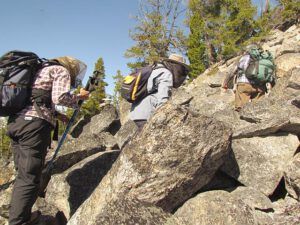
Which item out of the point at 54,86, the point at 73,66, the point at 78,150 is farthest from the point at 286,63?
the point at 54,86

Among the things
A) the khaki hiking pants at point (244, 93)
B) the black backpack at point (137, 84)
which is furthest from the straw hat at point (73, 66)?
the khaki hiking pants at point (244, 93)

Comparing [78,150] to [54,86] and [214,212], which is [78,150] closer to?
[54,86]

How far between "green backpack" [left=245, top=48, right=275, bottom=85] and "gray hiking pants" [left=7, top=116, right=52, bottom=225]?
727 centimetres

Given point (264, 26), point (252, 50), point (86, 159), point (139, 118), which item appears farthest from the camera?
point (264, 26)

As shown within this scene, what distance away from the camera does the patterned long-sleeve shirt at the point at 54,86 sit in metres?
5.14

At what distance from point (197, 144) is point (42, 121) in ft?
8.22

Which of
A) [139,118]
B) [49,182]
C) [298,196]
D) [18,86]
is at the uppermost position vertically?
[18,86]

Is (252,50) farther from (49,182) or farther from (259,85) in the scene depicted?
(49,182)

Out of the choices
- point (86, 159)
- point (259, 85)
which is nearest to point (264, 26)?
point (259, 85)

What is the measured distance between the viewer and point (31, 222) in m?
5.45

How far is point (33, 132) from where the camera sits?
5.16m

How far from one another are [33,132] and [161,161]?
2.07m

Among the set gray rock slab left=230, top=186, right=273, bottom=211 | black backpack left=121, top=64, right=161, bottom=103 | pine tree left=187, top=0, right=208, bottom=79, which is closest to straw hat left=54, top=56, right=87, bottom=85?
black backpack left=121, top=64, right=161, bottom=103

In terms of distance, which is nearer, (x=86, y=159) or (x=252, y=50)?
(x=86, y=159)
